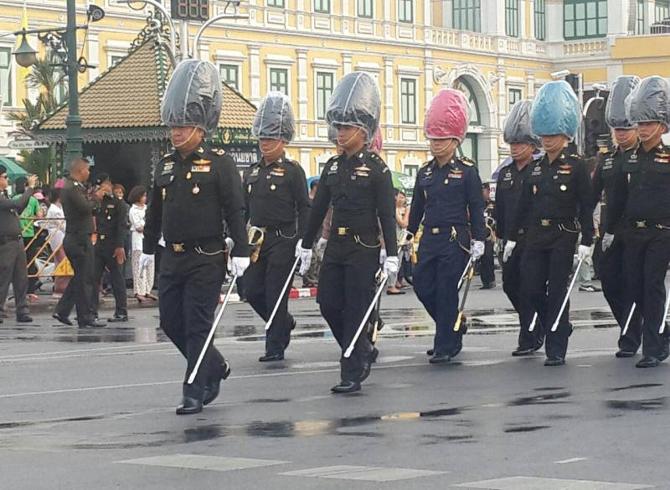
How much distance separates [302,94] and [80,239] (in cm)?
4485

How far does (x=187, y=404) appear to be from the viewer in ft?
40.6

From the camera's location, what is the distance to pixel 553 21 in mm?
82188

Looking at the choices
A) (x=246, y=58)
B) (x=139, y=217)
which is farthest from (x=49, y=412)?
(x=246, y=58)

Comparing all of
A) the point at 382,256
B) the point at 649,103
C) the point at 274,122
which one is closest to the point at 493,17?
the point at 274,122

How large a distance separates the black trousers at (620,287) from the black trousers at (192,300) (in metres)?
4.25

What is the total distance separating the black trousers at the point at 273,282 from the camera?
16188 millimetres

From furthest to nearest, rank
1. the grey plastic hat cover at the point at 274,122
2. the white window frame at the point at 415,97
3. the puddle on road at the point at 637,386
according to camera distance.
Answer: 1. the white window frame at the point at 415,97
2. the grey plastic hat cover at the point at 274,122
3. the puddle on road at the point at 637,386

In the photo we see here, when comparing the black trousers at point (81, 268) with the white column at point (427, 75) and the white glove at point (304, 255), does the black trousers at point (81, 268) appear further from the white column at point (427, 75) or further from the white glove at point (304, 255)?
the white column at point (427, 75)

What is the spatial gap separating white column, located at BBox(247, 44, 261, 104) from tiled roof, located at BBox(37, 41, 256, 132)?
30.0 meters

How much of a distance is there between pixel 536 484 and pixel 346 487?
889 mm

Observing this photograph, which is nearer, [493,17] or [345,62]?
[345,62]

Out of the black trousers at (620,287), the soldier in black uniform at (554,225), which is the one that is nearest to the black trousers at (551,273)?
the soldier in black uniform at (554,225)

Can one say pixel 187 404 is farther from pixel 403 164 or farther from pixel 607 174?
pixel 403 164

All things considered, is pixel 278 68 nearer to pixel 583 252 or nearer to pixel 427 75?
pixel 427 75
